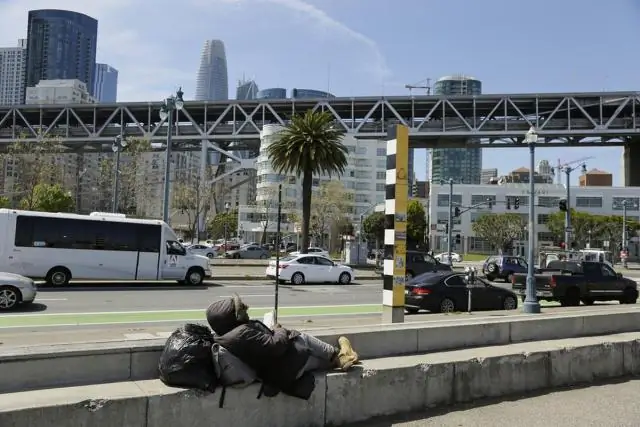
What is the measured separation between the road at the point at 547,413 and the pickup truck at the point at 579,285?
13671 mm

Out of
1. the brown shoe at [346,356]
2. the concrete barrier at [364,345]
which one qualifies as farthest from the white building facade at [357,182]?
the brown shoe at [346,356]

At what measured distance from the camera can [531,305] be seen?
16984mm

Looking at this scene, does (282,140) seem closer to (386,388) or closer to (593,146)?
(386,388)

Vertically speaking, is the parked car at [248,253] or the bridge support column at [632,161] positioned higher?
the bridge support column at [632,161]

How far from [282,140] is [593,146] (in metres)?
63.2

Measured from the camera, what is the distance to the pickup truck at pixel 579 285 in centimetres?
2023

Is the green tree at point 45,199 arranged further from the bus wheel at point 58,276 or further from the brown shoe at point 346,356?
the brown shoe at point 346,356

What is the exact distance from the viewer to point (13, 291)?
14828mm

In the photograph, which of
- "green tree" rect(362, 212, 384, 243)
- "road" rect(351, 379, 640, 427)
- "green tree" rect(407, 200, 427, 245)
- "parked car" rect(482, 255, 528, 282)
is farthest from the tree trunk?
"green tree" rect(407, 200, 427, 245)

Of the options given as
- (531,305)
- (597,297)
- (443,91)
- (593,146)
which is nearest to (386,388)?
(531,305)

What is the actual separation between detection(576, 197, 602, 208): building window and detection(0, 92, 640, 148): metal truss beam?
17359 mm

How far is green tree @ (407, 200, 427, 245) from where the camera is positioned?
9662 cm

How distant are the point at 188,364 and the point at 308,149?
1352 inches

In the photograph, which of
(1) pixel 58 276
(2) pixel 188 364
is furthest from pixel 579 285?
(1) pixel 58 276
